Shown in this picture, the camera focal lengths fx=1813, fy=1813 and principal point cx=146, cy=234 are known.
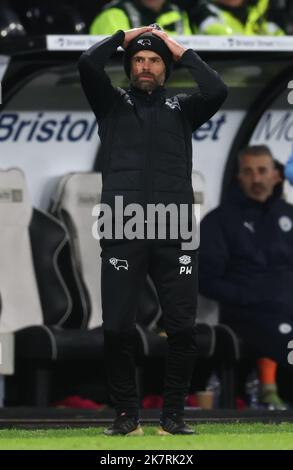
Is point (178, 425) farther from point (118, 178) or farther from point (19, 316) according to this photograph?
point (19, 316)

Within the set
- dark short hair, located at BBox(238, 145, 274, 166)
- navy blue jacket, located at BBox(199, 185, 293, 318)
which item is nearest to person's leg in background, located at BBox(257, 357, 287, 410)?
navy blue jacket, located at BBox(199, 185, 293, 318)

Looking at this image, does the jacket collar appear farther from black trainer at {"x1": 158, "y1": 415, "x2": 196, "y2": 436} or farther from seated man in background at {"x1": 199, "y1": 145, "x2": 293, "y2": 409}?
seated man in background at {"x1": 199, "y1": 145, "x2": 293, "y2": 409}

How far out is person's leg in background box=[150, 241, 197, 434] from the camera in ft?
25.4

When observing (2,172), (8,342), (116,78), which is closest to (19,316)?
(8,342)

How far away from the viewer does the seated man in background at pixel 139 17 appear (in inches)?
387

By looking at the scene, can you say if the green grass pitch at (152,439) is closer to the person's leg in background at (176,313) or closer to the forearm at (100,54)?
the person's leg in background at (176,313)

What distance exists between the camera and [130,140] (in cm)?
773

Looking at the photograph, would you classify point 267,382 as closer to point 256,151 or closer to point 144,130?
point 256,151

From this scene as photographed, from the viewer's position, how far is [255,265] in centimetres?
1046

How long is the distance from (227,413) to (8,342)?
52.5 inches

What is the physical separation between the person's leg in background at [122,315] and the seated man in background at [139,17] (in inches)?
93.0

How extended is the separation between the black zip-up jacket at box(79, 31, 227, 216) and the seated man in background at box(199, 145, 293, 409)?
257cm

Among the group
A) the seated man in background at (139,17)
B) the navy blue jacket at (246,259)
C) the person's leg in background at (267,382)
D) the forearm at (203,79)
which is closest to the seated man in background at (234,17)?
the seated man in background at (139,17)

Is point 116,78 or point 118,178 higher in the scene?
point 116,78
